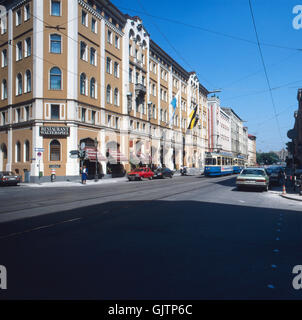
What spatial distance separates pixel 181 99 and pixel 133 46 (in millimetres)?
20613

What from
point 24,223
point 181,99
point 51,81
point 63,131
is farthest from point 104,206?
point 181,99

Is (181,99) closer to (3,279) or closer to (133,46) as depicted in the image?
(133,46)

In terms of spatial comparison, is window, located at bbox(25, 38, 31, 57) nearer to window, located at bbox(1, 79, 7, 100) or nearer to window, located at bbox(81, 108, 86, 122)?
window, located at bbox(1, 79, 7, 100)

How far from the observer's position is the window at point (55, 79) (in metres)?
31.1

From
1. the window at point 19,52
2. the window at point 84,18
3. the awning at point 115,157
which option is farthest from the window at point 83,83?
the awning at point 115,157

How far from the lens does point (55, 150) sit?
3106 cm

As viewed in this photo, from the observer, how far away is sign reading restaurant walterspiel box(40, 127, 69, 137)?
30.4 meters

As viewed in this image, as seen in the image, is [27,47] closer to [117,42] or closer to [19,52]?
[19,52]

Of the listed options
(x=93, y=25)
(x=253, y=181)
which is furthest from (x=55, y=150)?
(x=253, y=181)

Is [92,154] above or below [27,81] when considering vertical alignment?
below

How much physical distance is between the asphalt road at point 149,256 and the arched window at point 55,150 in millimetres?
21929

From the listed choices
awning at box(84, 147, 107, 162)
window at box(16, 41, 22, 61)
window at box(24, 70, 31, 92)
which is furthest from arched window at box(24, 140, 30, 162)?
window at box(16, 41, 22, 61)

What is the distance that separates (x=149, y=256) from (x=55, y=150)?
27.5 m

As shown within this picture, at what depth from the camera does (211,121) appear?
80938 mm
